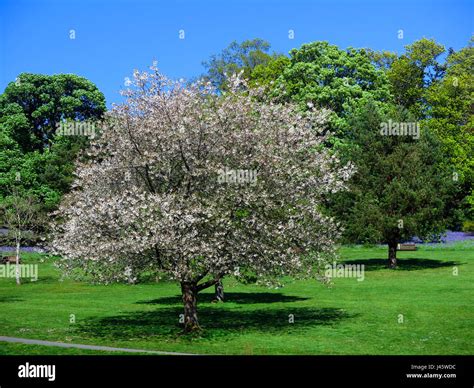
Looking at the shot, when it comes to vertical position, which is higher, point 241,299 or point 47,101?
point 47,101

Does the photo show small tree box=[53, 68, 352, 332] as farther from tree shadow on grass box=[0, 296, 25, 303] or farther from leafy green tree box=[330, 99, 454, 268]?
leafy green tree box=[330, 99, 454, 268]

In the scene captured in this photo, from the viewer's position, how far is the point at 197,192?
93.0 feet

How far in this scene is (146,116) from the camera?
1144 inches

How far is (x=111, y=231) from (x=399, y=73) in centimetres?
7536

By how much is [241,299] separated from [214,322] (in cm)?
1092

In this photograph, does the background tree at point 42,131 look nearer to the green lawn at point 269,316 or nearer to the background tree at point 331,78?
the green lawn at point 269,316

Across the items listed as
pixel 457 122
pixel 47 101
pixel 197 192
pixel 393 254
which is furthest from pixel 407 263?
→ pixel 47 101

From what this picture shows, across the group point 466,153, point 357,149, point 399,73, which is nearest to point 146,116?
point 357,149

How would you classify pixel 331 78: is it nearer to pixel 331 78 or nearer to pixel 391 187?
pixel 331 78

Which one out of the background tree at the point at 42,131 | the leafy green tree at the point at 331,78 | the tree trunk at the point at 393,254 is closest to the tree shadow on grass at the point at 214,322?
the tree trunk at the point at 393,254

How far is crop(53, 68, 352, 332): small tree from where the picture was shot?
27203 mm

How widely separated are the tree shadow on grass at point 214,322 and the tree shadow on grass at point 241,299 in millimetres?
3665

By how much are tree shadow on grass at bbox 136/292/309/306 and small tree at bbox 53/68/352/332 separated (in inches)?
521

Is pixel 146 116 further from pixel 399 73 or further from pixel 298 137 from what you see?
pixel 399 73
